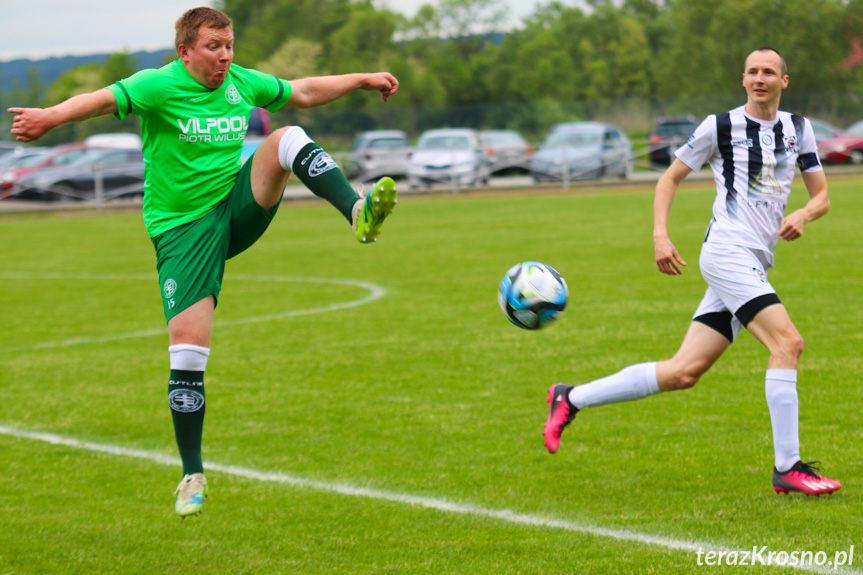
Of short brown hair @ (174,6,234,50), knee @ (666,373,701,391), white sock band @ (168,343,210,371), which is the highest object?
short brown hair @ (174,6,234,50)

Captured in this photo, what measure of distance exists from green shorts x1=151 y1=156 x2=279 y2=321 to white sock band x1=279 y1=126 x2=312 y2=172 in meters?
0.26

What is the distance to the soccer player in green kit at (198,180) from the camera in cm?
455

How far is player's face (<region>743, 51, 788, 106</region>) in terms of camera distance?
4992mm

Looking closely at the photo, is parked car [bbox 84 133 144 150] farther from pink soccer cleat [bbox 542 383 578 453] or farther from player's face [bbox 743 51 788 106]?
player's face [bbox 743 51 788 106]

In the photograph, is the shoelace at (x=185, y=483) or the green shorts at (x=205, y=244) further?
the green shorts at (x=205, y=244)

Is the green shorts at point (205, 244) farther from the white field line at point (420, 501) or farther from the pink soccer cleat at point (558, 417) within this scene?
the pink soccer cleat at point (558, 417)

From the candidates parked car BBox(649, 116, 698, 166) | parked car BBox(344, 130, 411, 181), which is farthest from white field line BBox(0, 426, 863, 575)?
parked car BBox(649, 116, 698, 166)

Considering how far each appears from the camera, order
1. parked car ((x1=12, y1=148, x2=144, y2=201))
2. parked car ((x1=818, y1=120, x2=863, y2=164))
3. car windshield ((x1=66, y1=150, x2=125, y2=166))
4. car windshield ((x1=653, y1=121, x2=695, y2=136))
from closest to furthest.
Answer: parked car ((x1=12, y1=148, x2=144, y2=201)) → car windshield ((x1=66, y1=150, x2=125, y2=166)) → parked car ((x1=818, y1=120, x2=863, y2=164)) → car windshield ((x1=653, y1=121, x2=695, y2=136))

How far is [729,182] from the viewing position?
5.23 metres

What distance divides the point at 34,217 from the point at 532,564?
25.8 meters

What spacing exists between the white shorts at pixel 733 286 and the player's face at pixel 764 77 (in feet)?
2.55

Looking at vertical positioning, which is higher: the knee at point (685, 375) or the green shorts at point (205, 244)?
the green shorts at point (205, 244)

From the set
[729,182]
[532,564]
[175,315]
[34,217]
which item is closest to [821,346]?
[729,182]

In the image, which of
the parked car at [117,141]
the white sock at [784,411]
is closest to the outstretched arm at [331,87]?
the white sock at [784,411]
